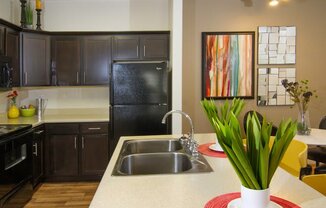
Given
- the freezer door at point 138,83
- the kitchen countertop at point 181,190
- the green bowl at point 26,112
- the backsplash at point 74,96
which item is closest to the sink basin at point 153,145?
the kitchen countertop at point 181,190

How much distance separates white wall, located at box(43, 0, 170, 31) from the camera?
4.42 metres

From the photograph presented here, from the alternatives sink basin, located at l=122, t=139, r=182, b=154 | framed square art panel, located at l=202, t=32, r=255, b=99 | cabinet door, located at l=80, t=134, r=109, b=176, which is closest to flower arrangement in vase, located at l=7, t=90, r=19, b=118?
cabinet door, located at l=80, t=134, r=109, b=176

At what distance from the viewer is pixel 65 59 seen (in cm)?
415

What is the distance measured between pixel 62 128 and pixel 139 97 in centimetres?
114

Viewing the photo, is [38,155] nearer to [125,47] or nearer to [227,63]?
[125,47]

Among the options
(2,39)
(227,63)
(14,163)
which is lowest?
(14,163)

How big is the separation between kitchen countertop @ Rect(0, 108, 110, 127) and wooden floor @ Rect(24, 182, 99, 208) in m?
0.85

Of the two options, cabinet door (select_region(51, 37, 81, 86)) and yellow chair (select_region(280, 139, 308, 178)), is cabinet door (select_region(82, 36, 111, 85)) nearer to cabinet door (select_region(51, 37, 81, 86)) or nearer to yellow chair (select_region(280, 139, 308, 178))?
cabinet door (select_region(51, 37, 81, 86))

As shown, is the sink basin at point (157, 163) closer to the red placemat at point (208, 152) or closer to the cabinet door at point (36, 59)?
the red placemat at point (208, 152)

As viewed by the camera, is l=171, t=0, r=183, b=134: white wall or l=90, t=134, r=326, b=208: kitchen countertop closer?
l=90, t=134, r=326, b=208: kitchen countertop

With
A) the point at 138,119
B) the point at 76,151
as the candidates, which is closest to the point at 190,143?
the point at 138,119

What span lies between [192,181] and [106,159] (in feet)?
8.78

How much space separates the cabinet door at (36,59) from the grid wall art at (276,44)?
123 inches

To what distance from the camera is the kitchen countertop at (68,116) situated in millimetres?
3850
